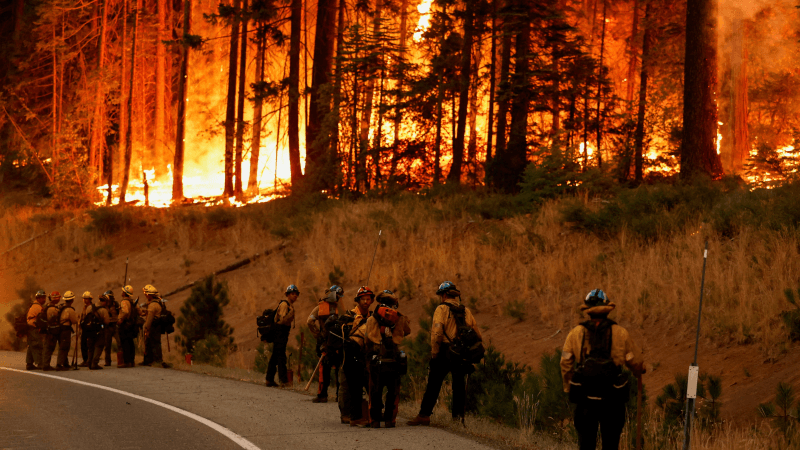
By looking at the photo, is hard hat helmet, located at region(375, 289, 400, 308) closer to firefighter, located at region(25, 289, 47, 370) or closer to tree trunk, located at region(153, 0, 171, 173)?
firefighter, located at region(25, 289, 47, 370)

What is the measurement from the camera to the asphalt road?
9148 millimetres

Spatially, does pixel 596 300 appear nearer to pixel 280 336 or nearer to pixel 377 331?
pixel 377 331

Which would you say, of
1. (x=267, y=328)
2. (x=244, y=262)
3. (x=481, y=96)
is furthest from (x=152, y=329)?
(x=481, y=96)

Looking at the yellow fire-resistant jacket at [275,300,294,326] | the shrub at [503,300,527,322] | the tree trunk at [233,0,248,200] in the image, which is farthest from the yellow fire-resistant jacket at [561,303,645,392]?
the tree trunk at [233,0,248,200]

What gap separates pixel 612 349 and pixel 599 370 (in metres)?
0.26

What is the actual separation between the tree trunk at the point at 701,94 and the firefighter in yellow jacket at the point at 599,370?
14340 millimetres

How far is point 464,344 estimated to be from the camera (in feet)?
33.0

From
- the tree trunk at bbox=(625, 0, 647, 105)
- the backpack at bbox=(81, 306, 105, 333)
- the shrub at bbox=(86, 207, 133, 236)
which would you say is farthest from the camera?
the shrub at bbox=(86, 207, 133, 236)

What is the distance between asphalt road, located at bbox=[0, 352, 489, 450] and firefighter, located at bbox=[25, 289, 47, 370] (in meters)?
3.10

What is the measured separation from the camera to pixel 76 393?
13688 millimetres

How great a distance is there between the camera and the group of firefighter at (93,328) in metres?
18.5

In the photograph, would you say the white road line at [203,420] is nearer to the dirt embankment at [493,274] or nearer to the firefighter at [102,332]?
the firefighter at [102,332]

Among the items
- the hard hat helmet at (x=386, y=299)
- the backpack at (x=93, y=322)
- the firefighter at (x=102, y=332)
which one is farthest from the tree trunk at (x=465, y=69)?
the hard hat helmet at (x=386, y=299)

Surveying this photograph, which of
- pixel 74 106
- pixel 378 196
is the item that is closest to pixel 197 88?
pixel 74 106
